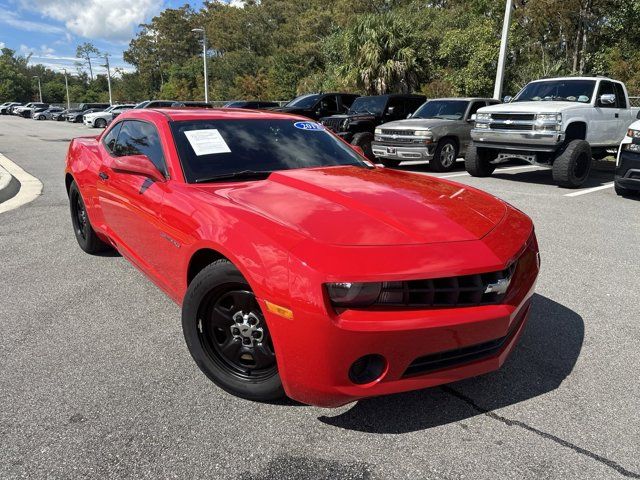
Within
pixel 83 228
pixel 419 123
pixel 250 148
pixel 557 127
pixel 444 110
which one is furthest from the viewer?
pixel 444 110

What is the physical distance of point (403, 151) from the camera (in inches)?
450

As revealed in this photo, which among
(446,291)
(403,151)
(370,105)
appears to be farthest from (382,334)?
(370,105)

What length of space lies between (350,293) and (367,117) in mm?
12259

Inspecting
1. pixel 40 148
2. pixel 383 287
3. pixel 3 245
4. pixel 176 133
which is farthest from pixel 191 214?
pixel 40 148

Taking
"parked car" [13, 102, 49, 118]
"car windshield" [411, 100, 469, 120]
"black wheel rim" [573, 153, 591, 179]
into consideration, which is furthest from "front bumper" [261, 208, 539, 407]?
"parked car" [13, 102, 49, 118]

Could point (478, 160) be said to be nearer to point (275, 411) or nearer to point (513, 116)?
point (513, 116)

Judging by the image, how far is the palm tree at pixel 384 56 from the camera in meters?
27.2

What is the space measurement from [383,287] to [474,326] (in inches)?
17.9

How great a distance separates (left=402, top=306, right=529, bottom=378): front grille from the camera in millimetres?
2191

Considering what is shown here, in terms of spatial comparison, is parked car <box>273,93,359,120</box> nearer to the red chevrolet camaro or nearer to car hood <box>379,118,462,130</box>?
car hood <box>379,118,462,130</box>

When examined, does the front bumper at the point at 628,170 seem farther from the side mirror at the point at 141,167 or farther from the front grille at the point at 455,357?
the side mirror at the point at 141,167

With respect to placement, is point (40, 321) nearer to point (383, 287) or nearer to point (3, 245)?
point (3, 245)

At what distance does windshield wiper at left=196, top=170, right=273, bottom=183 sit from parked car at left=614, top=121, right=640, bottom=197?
697 cm

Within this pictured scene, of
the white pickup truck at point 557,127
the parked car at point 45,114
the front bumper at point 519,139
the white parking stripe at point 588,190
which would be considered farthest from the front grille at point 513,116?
the parked car at point 45,114
